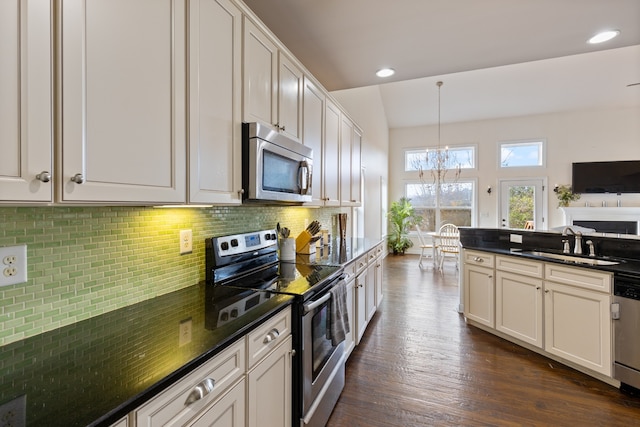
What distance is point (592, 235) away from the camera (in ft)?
9.08

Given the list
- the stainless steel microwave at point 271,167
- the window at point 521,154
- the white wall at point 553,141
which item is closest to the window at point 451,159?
the white wall at point 553,141

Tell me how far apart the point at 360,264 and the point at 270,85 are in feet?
5.52

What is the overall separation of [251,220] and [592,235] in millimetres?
2978

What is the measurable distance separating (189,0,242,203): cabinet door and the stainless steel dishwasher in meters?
2.64

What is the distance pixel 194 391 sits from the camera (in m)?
0.90

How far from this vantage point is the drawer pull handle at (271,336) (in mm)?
1266

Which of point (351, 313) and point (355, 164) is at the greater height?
point (355, 164)

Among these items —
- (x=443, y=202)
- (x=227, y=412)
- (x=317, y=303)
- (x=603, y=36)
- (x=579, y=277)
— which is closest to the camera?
(x=227, y=412)

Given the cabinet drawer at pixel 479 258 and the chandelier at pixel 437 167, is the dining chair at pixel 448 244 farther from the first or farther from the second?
the cabinet drawer at pixel 479 258

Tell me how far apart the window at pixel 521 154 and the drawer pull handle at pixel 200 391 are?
8.28m

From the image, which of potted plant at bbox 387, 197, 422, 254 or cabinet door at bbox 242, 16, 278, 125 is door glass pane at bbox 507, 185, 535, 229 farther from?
cabinet door at bbox 242, 16, 278, 125

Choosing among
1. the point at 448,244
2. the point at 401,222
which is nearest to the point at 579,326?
the point at 448,244

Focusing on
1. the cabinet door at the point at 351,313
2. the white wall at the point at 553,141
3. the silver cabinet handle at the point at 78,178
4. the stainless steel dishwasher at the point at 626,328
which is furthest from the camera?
the white wall at the point at 553,141

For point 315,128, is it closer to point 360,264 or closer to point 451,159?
point 360,264
